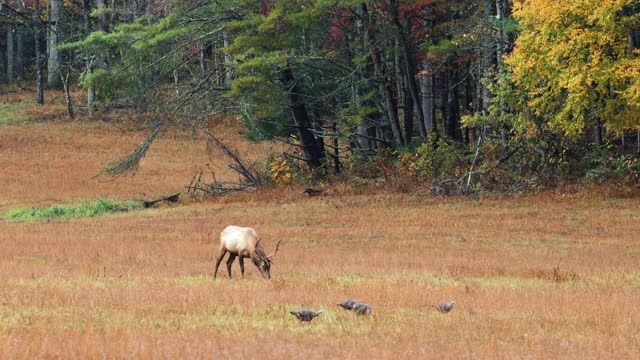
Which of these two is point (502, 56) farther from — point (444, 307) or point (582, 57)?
point (444, 307)

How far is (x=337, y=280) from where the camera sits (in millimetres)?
16625

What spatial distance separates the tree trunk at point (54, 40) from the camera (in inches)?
2704

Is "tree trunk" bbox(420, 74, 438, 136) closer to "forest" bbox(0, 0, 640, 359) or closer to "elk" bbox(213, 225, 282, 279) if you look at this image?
"forest" bbox(0, 0, 640, 359)

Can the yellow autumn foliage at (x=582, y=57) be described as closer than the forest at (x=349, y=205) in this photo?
No

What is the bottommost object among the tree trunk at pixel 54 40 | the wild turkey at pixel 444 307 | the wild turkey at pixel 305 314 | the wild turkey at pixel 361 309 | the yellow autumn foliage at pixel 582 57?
the wild turkey at pixel 444 307

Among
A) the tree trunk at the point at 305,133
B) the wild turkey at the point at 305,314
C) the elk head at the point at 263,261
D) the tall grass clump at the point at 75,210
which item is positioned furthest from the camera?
the tree trunk at the point at 305,133

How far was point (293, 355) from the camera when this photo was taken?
849cm

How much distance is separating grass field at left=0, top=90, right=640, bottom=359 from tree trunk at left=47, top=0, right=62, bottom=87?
28.8 m

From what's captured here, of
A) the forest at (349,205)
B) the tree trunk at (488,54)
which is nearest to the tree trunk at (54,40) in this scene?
the forest at (349,205)

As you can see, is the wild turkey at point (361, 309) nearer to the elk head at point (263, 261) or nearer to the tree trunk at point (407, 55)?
the elk head at point (263, 261)

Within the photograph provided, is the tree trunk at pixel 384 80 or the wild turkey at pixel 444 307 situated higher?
the tree trunk at pixel 384 80

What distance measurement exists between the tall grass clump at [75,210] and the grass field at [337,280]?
1.98 metres

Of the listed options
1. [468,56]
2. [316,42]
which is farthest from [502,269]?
[316,42]

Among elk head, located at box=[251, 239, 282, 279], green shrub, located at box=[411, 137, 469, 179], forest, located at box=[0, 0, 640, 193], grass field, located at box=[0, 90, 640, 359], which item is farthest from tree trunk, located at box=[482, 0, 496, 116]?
elk head, located at box=[251, 239, 282, 279]
